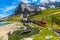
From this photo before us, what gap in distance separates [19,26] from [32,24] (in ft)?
1.41

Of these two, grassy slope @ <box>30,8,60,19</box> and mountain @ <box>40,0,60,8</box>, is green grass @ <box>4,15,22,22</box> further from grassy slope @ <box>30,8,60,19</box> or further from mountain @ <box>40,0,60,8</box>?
mountain @ <box>40,0,60,8</box>

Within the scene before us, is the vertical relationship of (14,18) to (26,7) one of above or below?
below

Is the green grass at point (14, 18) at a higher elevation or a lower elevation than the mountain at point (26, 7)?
lower

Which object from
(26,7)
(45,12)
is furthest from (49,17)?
(26,7)

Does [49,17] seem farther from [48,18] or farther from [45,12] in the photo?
[45,12]

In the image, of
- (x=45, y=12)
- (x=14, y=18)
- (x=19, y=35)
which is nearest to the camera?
(x=19, y=35)

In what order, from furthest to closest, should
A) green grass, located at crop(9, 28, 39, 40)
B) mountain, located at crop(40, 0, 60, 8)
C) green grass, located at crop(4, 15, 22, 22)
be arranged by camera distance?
mountain, located at crop(40, 0, 60, 8) < green grass, located at crop(4, 15, 22, 22) < green grass, located at crop(9, 28, 39, 40)

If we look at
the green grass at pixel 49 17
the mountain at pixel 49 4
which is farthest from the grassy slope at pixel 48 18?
the mountain at pixel 49 4

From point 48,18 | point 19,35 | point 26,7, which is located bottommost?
point 19,35

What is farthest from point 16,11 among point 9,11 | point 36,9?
point 36,9

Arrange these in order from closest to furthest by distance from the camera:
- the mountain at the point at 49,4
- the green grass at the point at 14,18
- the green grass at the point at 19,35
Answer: the green grass at the point at 19,35 < the green grass at the point at 14,18 < the mountain at the point at 49,4

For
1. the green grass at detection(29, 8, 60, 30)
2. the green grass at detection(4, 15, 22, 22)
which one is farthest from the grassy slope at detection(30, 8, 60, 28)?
the green grass at detection(4, 15, 22, 22)

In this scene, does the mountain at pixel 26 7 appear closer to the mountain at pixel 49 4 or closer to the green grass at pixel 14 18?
the green grass at pixel 14 18

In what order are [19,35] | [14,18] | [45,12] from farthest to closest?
1. [45,12]
2. [14,18]
3. [19,35]
